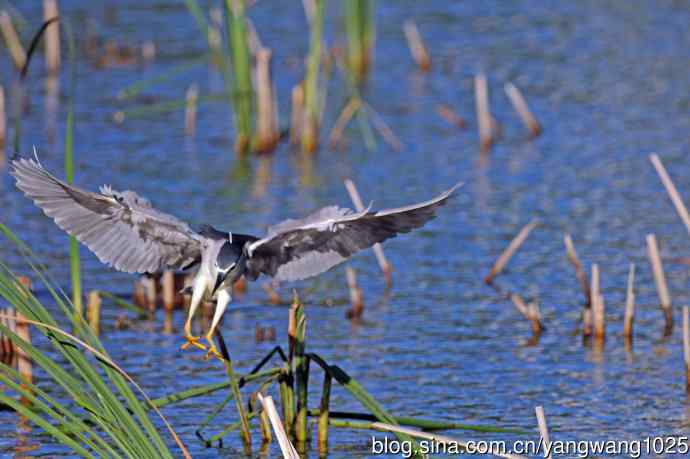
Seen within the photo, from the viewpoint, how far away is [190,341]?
584 cm

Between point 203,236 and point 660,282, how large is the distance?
3.51 m

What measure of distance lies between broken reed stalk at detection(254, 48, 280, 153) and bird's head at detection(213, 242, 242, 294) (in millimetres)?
7400

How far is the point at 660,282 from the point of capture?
840 centimetres

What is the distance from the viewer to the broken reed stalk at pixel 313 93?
1266cm

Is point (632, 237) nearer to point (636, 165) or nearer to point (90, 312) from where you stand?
point (636, 165)

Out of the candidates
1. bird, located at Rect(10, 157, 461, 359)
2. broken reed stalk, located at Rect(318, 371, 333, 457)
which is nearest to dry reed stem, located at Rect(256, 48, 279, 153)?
broken reed stalk, located at Rect(318, 371, 333, 457)

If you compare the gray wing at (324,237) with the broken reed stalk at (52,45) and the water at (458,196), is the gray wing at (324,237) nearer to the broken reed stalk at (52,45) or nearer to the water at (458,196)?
the water at (458,196)

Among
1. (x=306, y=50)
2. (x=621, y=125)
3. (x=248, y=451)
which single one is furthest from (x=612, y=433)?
(x=306, y=50)

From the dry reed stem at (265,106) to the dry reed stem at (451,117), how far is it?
6.37 ft

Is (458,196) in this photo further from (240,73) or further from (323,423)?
(323,423)

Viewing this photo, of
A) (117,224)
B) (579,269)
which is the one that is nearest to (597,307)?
(579,269)

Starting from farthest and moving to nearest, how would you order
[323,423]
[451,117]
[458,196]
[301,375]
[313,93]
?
[451,117], [313,93], [458,196], [323,423], [301,375]

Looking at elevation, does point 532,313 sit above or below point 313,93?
below

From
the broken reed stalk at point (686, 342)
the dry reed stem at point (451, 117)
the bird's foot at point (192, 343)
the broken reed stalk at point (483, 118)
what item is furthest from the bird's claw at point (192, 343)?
the dry reed stem at point (451, 117)
